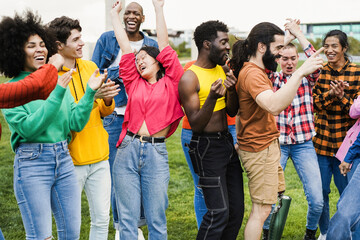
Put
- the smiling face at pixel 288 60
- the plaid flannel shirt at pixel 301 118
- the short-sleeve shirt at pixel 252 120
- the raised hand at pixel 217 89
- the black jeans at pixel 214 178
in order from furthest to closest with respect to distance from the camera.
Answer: the smiling face at pixel 288 60, the plaid flannel shirt at pixel 301 118, the short-sleeve shirt at pixel 252 120, the black jeans at pixel 214 178, the raised hand at pixel 217 89

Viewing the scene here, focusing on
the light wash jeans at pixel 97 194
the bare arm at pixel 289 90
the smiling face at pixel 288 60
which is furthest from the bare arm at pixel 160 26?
the smiling face at pixel 288 60

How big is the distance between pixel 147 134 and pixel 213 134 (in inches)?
22.1

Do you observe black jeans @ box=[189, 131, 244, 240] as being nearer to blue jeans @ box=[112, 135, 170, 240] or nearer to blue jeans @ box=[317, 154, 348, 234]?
blue jeans @ box=[112, 135, 170, 240]

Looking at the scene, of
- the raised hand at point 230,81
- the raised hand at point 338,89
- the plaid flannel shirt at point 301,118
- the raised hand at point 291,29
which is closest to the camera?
the raised hand at point 230,81

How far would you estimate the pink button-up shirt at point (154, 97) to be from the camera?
3.68 m

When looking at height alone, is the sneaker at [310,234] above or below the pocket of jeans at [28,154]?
Result: below

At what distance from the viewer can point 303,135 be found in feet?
15.2

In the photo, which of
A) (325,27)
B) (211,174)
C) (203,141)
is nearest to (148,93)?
(203,141)

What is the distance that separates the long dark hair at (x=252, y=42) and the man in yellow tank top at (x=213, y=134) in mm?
252

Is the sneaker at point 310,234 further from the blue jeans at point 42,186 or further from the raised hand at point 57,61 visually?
the raised hand at point 57,61

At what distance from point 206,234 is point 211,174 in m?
0.50

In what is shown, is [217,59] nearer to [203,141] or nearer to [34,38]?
[203,141]

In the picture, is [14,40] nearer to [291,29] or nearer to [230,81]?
[230,81]

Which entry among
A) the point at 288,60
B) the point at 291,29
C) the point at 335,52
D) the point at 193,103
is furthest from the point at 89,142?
the point at 335,52
